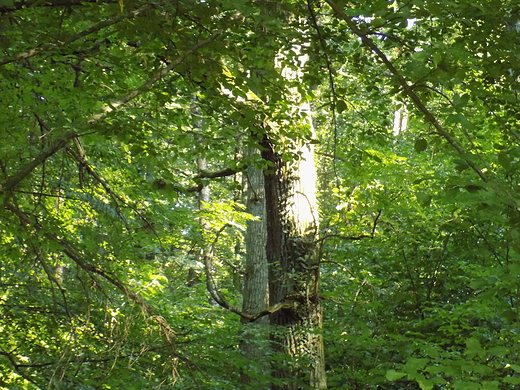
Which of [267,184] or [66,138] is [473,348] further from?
[267,184]

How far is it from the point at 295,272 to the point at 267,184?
2.94ft

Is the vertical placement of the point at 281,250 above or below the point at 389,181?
below

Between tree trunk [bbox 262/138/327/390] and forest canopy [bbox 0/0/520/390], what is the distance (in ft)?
0.06

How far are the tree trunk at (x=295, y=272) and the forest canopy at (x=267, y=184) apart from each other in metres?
0.02

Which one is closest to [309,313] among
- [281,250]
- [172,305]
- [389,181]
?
[281,250]

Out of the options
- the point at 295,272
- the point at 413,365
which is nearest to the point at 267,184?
the point at 295,272

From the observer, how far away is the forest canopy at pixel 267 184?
2777 millimetres

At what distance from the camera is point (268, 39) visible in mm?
3164

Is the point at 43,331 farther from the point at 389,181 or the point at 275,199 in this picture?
the point at 389,181

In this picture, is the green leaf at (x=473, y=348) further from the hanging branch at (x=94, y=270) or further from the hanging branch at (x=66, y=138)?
the hanging branch at (x=66, y=138)

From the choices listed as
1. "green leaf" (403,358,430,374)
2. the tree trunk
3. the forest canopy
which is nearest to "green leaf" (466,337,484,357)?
the forest canopy

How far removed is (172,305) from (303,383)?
13.8ft

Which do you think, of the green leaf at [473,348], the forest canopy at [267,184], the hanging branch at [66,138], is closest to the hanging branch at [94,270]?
the forest canopy at [267,184]

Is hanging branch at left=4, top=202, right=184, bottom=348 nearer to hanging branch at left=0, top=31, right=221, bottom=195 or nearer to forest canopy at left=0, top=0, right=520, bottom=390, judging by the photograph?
forest canopy at left=0, top=0, right=520, bottom=390
